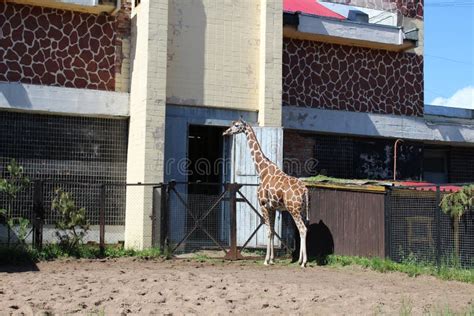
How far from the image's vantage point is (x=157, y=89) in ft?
53.6

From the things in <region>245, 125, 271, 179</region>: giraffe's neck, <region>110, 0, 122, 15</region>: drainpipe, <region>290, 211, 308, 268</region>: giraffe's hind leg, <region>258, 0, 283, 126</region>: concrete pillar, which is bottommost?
<region>290, 211, 308, 268</region>: giraffe's hind leg

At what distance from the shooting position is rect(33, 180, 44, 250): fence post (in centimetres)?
1479

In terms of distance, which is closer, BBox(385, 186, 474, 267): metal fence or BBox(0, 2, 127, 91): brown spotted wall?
BBox(385, 186, 474, 267): metal fence

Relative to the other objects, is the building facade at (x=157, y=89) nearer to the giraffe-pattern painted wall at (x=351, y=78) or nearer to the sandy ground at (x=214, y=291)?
the giraffe-pattern painted wall at (x=351, y=78)

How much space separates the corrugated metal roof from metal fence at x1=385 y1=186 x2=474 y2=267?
7.95m

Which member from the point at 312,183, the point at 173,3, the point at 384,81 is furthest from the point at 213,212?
the point at 384,81

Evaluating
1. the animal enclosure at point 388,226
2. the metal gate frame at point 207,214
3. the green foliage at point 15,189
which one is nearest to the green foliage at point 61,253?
the green foliage at point 15,189

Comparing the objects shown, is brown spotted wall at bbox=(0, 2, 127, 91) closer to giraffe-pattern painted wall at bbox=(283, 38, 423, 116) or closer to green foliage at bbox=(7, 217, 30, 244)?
green foliage at bbox=(7, 217, 30, 244)

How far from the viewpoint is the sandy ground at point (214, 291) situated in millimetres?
9289

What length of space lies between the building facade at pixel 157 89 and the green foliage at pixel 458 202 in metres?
5.11

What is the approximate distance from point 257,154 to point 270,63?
10.0 ft

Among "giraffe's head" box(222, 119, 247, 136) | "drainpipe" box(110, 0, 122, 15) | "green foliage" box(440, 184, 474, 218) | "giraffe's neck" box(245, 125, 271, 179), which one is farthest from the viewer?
"drainpipe" box(110, 0, 122, 15)

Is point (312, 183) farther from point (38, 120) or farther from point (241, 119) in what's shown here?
point (38, 120)

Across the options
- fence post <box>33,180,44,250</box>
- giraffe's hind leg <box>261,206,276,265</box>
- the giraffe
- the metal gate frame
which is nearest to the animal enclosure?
the giraffe
